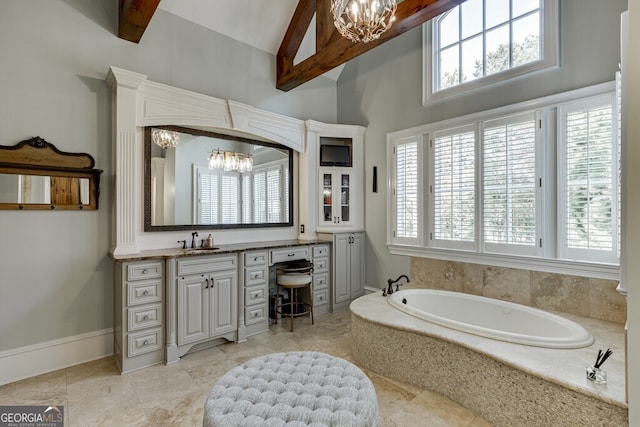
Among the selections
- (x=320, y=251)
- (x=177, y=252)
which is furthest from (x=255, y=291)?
(x=320, y=251)

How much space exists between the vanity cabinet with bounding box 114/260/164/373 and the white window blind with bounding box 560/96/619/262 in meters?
3.66

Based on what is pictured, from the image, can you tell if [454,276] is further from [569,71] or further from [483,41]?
[483,41]

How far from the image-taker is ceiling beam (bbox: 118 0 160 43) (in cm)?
270

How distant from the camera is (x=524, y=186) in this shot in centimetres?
298

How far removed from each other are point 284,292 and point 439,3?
3.55m

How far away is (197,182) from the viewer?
11.5 ft

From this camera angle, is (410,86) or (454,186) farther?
(410,86)

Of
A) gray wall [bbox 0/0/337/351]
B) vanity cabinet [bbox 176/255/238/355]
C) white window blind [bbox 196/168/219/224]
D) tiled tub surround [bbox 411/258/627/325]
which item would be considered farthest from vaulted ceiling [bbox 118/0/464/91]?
tiled tub surround [bbox 411/258/627/325]

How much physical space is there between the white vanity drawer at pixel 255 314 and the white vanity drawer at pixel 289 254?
529 mm

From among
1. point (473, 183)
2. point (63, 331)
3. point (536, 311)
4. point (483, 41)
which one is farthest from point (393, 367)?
point (483, 41)

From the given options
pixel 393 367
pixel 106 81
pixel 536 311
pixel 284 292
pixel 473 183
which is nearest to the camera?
pixel 393 367

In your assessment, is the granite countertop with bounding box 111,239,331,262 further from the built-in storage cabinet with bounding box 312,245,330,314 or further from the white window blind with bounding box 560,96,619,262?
the white window blind with bounding box 560,96,619,262

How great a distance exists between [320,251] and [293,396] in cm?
267

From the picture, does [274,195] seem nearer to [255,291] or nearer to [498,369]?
[255,291]
